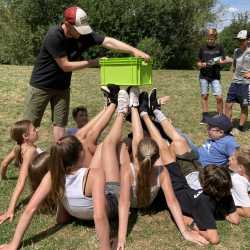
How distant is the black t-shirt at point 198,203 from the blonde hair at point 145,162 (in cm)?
38

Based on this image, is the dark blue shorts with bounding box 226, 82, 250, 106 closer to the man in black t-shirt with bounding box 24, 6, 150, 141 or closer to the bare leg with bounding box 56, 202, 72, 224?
the man in black t-shirt with bounding box 24, 6, 150, 141

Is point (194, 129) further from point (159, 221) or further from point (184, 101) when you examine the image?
point (159, 221)

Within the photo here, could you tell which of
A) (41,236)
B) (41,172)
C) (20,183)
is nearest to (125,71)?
(41,172)

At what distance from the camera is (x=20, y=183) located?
4.45m

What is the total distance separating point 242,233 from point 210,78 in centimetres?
493

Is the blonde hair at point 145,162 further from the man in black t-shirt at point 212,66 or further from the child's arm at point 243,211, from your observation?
the man in black t-shirt at point 212,66

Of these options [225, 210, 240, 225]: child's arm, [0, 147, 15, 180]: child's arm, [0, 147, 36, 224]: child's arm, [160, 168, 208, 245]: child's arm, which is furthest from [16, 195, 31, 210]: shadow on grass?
[225, 210, 240, 225]: child's arm

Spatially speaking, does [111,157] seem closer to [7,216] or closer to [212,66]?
[7,216]

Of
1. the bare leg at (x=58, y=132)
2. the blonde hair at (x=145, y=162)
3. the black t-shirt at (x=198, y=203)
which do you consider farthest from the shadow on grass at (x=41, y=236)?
the bare leg at (x=58, y=132)

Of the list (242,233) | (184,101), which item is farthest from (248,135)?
(242,233)

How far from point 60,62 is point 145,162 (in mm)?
1727

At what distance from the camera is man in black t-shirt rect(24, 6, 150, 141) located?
16.5 ft

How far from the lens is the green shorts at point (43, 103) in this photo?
5.36 meters

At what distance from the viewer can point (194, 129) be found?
320 inches
